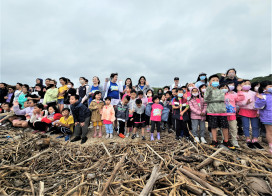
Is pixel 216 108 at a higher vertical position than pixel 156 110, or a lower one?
higher

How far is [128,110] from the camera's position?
18.8 ft

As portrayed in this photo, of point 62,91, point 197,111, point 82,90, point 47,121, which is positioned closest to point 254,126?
point 197,111

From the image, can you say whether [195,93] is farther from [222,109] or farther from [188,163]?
[188,163]

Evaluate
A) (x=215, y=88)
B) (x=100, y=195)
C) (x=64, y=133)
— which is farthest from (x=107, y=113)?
(x=215, y=88)

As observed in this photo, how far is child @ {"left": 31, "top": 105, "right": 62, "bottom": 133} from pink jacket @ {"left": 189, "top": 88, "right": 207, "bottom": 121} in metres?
7.16

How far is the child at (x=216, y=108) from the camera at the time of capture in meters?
4.04

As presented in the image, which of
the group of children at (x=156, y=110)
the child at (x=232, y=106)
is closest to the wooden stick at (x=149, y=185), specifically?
the group of children at (x=156, y=110)

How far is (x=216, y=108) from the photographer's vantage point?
4070mm

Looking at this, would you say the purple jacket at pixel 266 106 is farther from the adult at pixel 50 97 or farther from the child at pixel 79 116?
the adult at pixel 50 97

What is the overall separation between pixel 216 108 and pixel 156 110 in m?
2.43

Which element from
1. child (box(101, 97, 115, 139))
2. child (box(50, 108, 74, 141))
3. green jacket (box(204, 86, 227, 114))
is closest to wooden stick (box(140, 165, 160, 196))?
green jacket (box(204, 86, 227, 114))

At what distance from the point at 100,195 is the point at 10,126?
8.95m

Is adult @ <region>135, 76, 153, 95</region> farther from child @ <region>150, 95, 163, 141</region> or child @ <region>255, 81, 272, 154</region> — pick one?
child @ <region>255, 81, 272, 154</region>

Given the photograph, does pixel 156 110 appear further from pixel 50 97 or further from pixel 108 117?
pixel 50 97
